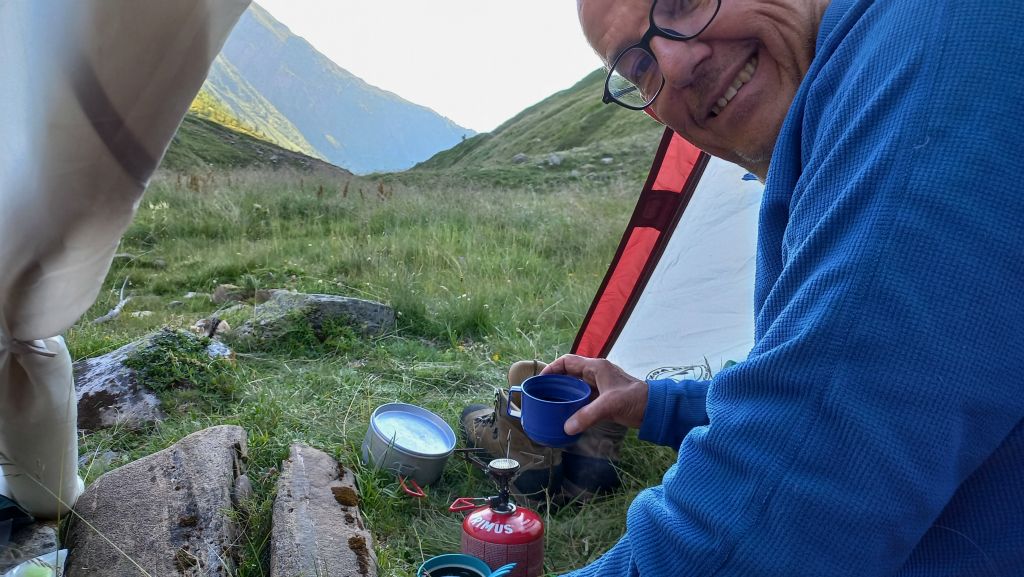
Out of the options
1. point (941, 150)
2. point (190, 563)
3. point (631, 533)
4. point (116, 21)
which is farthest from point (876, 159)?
point (190, 563)

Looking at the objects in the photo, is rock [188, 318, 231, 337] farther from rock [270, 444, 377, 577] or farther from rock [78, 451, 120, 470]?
rock [270, 444, 377, 577]

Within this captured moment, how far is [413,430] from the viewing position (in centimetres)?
301

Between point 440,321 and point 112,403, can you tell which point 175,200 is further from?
point 112,403

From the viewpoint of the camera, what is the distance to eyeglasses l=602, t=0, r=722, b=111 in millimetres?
1315

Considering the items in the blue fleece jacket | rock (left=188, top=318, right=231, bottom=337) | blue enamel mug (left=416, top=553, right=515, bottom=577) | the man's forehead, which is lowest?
rock (left=188, top=318, right=231, bottom=337)

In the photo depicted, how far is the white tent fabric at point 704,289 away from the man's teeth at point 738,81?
190 cm

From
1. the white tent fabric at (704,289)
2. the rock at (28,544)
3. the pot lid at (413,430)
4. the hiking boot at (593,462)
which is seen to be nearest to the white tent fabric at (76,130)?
the rock at (28,544)

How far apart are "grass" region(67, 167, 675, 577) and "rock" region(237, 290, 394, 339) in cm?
Result: 10

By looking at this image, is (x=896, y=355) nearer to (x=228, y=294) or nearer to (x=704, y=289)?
(x=704, y=289)

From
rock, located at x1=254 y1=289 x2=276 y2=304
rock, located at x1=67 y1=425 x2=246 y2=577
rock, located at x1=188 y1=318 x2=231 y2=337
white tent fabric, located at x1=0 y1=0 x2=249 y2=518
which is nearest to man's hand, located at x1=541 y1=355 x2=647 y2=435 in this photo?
rock, located at x1=67 y1=425 x2=246 y2=577

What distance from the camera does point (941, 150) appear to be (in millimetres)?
775

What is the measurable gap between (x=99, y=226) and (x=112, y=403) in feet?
6.71

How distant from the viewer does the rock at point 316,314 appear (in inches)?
175

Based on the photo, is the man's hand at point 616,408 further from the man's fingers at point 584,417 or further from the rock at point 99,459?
the rock at point 99,459
